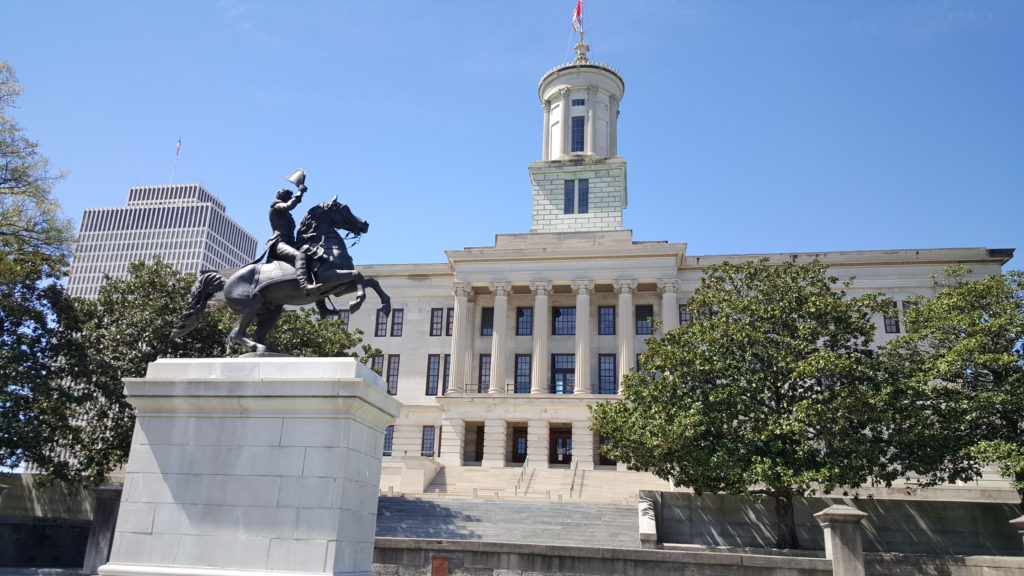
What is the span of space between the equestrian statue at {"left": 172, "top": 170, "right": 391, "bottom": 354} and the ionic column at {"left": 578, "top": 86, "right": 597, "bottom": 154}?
4837cm

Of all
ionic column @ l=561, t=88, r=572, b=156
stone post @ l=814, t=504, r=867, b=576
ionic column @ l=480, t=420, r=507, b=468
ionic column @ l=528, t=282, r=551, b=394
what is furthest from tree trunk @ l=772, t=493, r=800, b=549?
ionic column @ l=561, t=88, r=572, b=156

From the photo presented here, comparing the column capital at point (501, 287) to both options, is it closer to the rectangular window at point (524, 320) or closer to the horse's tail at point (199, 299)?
the rectangular window at point (524, 320)

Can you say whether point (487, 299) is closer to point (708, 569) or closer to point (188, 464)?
point (708, 569)

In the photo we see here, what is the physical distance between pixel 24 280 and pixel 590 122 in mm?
41779

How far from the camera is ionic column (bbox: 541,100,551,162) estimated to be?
6019cm

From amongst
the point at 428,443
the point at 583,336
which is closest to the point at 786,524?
the point at 583,336

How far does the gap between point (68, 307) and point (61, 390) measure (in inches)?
131

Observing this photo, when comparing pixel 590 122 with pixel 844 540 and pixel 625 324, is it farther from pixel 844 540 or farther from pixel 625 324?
pixel 844 540

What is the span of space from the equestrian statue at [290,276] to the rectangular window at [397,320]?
4288 centimetres

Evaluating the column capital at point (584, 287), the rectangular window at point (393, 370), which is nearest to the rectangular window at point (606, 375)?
the column capital at point (584, 287)

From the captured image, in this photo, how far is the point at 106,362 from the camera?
90.0ft

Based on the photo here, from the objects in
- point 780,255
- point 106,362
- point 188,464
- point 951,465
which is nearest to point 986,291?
point 951,465

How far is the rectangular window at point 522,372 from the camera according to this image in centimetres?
5078

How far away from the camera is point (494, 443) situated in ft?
153
